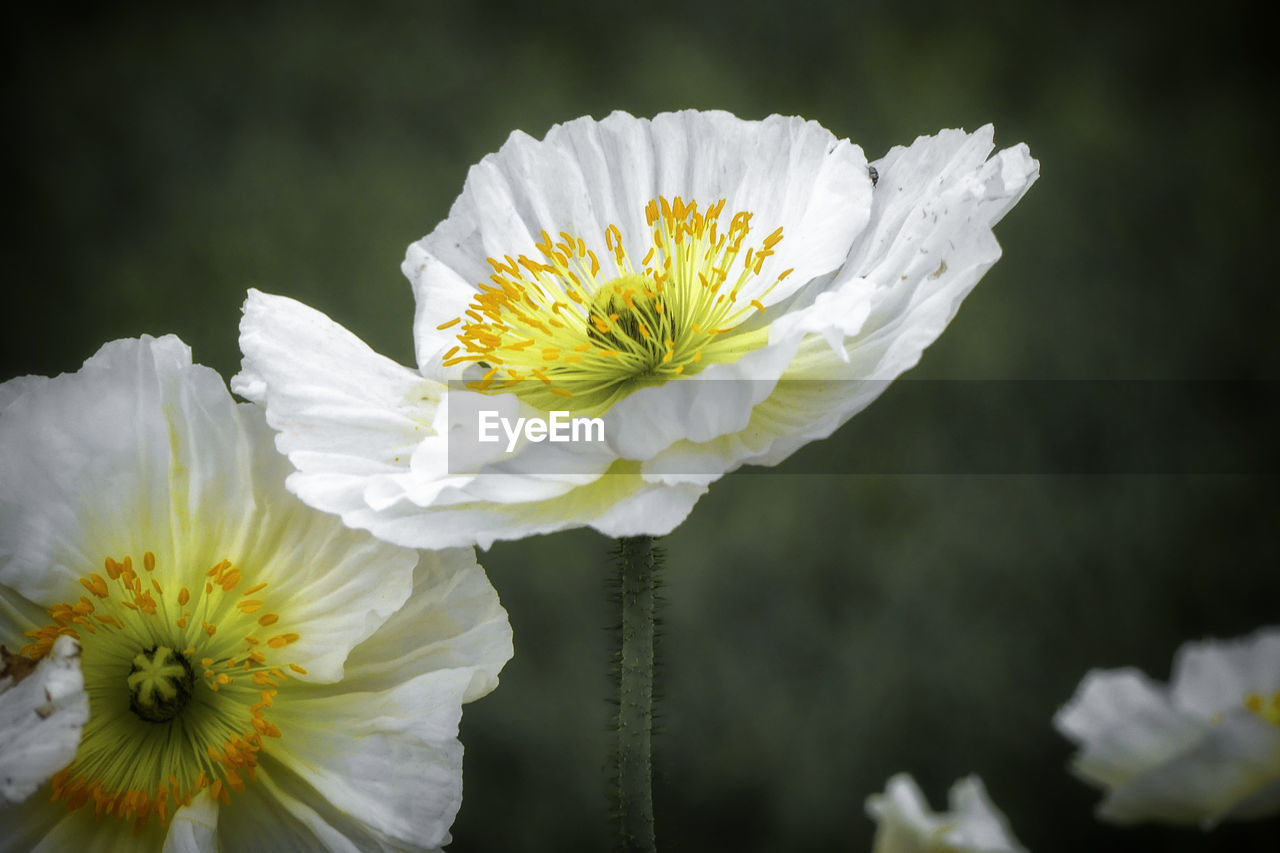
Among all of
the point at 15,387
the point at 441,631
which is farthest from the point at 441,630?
the point at 15,387

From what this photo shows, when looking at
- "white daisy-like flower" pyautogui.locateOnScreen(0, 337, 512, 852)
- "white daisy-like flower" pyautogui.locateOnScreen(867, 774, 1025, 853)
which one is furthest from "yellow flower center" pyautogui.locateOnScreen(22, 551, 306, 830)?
"white daisy-like flower" pyautogui.locateOnScreen(867, 774, 1025, 853)

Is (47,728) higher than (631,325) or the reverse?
the reverse

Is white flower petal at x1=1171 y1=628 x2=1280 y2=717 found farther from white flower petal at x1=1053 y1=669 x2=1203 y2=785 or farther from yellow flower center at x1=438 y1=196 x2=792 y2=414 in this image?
yellow flower center at x1=438 y1=196 x2=792 y2=414

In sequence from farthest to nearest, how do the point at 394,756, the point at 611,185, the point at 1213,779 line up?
1. the point at 611,185
2. the point at 394,756
3. the point at 1213,779

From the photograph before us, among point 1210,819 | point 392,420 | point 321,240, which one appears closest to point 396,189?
point 321,240

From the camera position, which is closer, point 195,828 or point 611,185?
point 195,828

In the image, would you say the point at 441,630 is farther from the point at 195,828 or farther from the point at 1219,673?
the point at 1219,673

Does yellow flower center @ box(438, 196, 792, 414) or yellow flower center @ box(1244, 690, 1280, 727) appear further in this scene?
yellow flower center @ box(438, 196, 792, 414)

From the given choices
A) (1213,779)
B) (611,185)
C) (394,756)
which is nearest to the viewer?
(1213,779)
